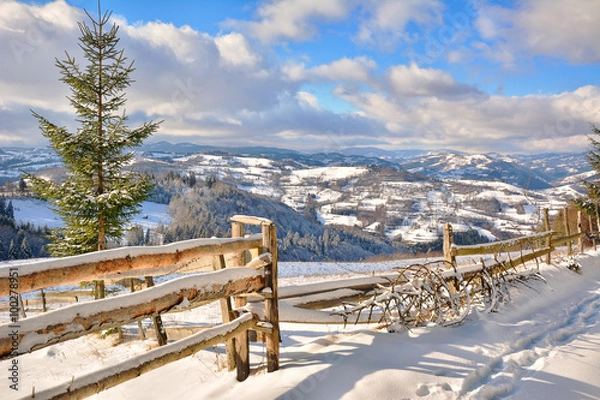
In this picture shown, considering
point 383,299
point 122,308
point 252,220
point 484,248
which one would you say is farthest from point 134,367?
point 484,248

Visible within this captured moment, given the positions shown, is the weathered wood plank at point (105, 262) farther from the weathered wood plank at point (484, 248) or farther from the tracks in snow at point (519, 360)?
the weathered wood plank at point (484, 248)

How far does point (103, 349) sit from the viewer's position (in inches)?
287

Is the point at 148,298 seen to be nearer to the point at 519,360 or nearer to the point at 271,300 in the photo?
the point at 271,300

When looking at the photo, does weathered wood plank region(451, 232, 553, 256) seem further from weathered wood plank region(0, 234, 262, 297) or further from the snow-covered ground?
the snow-covered ground

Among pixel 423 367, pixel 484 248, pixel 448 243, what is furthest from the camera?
pixel 484 248

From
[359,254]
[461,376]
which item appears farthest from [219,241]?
[359,254]

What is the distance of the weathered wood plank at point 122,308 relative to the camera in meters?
1.93

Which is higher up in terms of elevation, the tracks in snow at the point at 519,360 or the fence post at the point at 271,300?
the fence post at the point at 271,300

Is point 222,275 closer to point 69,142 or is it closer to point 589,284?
point 69,142

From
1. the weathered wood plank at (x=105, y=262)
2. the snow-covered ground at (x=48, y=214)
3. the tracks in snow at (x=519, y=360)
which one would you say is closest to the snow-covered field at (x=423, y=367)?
the tracks in snow at (x=519, y=360)

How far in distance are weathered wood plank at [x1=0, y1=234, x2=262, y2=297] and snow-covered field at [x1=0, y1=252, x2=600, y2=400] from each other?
127 centimetres

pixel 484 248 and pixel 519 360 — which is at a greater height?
pixel 484 248

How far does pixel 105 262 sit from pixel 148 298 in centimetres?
38

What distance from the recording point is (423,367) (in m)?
3.46
